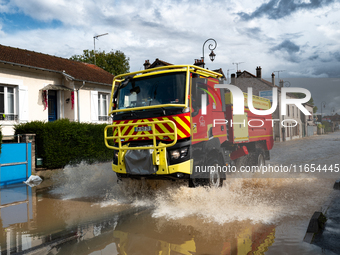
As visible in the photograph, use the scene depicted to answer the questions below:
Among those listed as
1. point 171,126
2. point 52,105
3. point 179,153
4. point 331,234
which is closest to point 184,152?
point 179,153

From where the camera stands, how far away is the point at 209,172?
6.98m

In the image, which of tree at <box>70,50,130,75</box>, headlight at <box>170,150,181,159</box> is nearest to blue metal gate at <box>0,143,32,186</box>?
headlight at <box>170,150,181,159</box>

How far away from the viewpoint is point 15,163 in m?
10.4

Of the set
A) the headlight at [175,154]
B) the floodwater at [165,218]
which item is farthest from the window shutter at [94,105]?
the headlight at [175,154]

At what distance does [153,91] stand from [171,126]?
1111 mm

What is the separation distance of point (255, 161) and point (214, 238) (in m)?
5.92

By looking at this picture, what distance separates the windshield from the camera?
21.3 feet

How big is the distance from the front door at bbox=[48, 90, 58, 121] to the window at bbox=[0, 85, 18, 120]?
8.05 ft

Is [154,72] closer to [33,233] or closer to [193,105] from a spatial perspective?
[193,105]

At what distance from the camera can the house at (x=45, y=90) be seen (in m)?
15.0

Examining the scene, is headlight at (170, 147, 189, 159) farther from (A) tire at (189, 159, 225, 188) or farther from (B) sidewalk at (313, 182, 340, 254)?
(B) sidewalk at (313, 182, 340, 254)

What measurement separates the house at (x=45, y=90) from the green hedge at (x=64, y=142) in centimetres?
368

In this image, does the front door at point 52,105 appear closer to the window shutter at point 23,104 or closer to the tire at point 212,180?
the window shutter at point 23,104

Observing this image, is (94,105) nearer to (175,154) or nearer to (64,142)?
(64,142)
